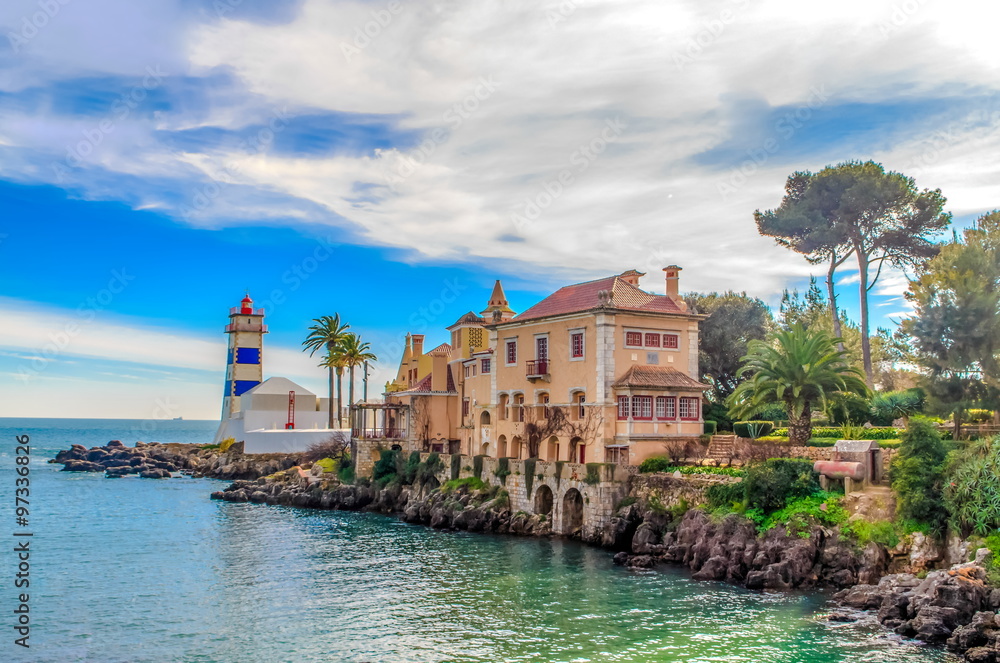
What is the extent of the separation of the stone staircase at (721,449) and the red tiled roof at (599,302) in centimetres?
744

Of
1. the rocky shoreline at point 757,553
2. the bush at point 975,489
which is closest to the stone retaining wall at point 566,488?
the rocky shoreline at point 757,553

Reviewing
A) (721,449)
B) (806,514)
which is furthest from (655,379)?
(806,514)

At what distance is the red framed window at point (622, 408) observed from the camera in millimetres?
42844

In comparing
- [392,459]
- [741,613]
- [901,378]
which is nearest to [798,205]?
[901,378]

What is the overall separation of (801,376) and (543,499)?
14.6m

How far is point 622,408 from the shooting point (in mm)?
42969

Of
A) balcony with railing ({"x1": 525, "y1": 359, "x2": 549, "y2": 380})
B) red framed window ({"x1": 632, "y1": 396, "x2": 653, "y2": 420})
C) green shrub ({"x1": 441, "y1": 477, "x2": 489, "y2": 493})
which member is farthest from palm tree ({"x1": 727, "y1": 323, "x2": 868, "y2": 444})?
green shrub ({"x1": 441, "y1": 477, "x2": 489, "y2": 493})

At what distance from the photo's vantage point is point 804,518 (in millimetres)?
31297

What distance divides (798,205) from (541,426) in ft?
91.9

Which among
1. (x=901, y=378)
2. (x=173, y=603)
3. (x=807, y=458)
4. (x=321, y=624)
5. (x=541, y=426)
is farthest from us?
(x=901, y=378)

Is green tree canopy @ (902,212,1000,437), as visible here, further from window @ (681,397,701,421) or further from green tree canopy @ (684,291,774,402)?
green tree canopy @ (684,291,774,402)

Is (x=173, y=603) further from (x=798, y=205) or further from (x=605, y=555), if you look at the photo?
(x=798, y=205)

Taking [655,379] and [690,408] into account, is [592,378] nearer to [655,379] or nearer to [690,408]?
[655,379]

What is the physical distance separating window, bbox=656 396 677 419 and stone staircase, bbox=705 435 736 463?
2.46 meters
